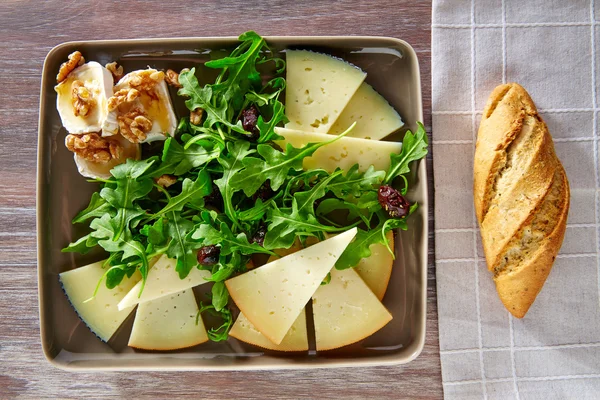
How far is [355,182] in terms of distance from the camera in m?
1.57

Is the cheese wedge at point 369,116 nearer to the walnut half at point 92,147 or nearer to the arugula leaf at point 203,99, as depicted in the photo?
the arugula leaf at point 203,99

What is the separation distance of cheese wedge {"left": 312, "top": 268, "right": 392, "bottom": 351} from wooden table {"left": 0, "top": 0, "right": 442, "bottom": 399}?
0.18 meters

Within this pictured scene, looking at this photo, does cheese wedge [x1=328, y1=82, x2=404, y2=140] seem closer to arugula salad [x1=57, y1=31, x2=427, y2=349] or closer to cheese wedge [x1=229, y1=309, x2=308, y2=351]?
arugula salad [x1=57, y1=31, x2=427, y2=349]

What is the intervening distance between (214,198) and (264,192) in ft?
0.59

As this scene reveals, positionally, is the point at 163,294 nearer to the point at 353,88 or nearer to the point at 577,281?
the point at 353,88

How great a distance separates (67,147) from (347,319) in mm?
1101

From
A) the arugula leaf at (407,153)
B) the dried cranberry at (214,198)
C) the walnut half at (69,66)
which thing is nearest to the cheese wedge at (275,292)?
the dried cranberry at (214,198)

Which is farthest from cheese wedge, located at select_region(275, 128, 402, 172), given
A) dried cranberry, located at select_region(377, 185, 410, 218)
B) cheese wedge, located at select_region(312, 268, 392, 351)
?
cheese wedge, located at select_region(312, 268, 392, 351)

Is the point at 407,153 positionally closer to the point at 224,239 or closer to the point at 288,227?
the point at 288,227

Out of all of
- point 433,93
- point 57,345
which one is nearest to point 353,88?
point 433,93

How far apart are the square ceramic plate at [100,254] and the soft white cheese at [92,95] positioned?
82 mm

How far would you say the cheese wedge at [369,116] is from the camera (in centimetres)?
168

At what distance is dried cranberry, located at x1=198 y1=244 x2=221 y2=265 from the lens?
5.18 ft

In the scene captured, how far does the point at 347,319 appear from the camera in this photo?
168cm
